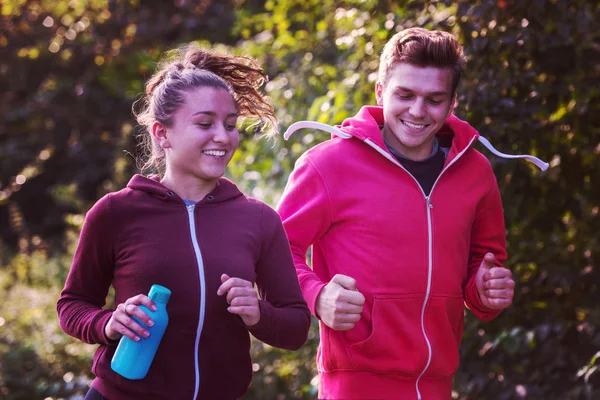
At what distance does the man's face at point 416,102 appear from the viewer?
10.7 feet

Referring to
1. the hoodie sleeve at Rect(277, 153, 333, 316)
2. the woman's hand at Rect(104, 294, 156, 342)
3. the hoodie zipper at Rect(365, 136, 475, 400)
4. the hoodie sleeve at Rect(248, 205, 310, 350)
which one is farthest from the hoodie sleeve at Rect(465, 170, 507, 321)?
the woman's hand at Rect(104, 294, 156, 342)

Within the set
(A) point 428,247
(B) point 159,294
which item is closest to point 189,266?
(B) point 159,294

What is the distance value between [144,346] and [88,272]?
34cm

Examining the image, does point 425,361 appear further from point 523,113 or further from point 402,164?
point 523,113

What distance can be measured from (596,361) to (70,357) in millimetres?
3779

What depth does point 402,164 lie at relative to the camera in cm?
337

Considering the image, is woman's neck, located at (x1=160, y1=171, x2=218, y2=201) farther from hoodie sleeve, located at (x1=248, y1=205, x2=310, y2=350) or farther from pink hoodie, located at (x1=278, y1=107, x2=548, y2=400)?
pink hoodie, located at (x1=278, y1=107, x2=548, y2=400)

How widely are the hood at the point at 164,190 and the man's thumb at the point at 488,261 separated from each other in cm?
90

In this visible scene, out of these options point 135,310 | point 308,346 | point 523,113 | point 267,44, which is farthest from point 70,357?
point 135,310

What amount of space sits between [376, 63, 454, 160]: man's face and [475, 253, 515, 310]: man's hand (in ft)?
1.61

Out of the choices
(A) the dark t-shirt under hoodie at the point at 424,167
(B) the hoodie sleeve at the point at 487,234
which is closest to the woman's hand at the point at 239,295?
(A) the dark t-shirt under hoodie at the point at 424,167

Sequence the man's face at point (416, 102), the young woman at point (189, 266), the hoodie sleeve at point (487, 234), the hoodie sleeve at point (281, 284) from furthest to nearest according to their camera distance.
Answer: the hoodie sleeve at point (487, 234) → the man's face at point (416, 102) → the hoodie sleeve at point (281, 284) → the young woman at point (189, 266)

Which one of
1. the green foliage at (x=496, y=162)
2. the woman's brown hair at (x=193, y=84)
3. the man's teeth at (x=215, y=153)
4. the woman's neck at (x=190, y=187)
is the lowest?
the green foliage at (x=496, y=162)

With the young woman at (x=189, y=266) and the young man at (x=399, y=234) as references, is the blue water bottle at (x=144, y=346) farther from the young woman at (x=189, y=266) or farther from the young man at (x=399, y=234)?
the young man at (x=399, y=234)
